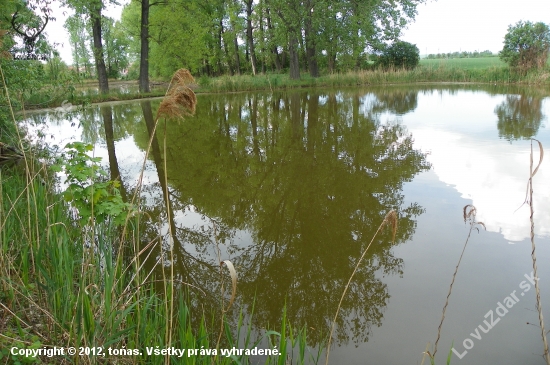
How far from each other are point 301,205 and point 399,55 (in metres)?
26.2

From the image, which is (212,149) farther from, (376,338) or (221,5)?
(221,5)

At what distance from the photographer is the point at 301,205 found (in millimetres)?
4730

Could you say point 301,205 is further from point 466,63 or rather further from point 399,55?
point 466,63

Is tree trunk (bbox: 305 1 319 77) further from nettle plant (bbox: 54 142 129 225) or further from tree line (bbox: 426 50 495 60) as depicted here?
tree line (bbox: 426 50 495 60)

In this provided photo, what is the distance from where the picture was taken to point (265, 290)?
302 centimetres

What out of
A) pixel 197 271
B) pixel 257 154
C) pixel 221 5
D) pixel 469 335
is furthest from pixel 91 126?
pixel 221 5

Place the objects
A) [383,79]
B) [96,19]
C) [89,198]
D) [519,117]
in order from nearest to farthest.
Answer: [89,198]
[519,117]
[96,19]
[383,79]

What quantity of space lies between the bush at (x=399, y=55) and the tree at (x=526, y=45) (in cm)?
676

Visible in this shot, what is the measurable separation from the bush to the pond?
19.8 m

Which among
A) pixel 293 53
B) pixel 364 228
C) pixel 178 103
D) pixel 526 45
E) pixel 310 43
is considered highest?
pixel 310 43

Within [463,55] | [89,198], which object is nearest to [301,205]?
[89,198]

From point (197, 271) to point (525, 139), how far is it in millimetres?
7084

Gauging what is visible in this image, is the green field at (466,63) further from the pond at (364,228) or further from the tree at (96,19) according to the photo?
the tree at (96,19)

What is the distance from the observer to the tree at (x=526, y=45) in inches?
818
